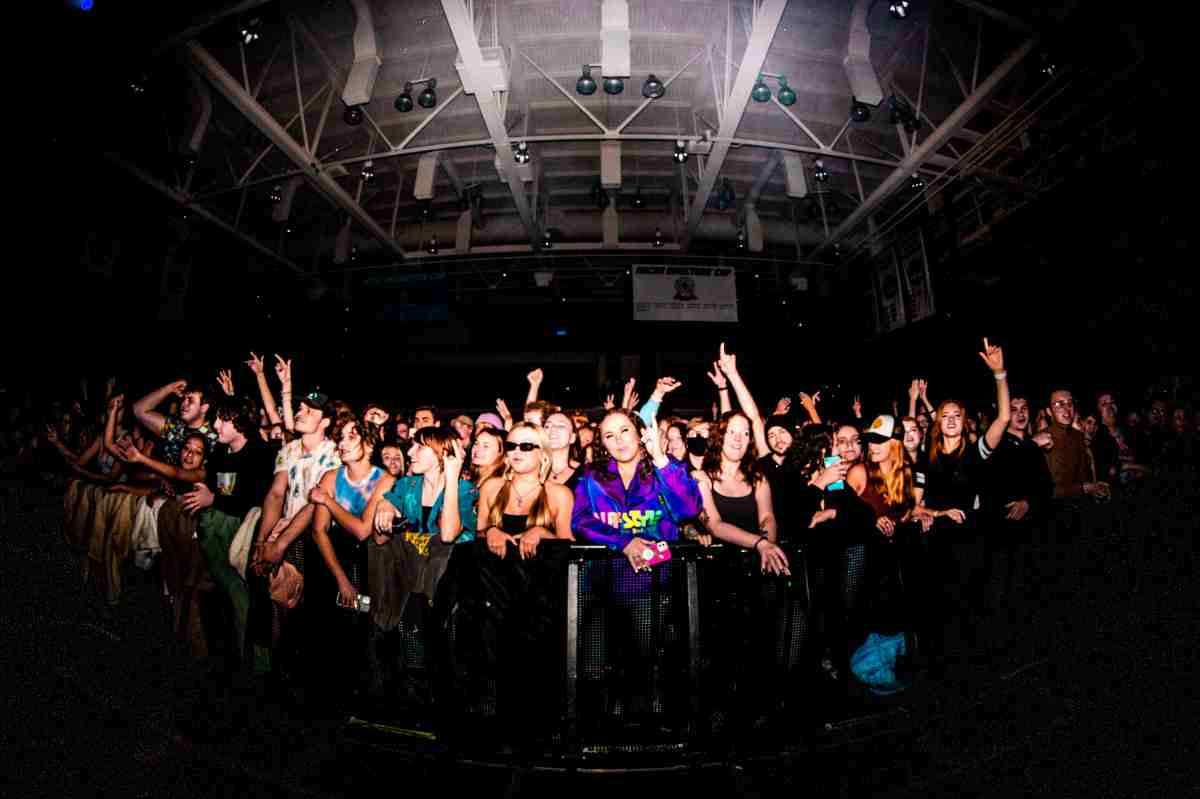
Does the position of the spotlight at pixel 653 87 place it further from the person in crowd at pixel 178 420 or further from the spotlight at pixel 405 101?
the person in crowd at pixel 178 420

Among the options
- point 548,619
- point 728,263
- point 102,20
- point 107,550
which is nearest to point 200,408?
point 107,550

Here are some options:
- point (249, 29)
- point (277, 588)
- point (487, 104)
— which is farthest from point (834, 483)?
point (249, 29)

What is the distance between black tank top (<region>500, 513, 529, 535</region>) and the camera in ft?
9.55

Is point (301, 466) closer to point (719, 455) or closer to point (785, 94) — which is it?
point (719, 455)

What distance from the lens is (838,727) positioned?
8.85ft

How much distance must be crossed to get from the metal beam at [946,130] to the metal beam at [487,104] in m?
7.29

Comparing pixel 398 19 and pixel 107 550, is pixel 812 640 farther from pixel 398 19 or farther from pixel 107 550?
pixel 398 19

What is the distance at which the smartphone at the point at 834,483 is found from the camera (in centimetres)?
355

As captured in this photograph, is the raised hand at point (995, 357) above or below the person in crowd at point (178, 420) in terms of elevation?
above

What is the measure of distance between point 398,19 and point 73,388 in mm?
9323

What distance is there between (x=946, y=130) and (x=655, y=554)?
9.59 m

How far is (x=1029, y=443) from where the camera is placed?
4.16 metres

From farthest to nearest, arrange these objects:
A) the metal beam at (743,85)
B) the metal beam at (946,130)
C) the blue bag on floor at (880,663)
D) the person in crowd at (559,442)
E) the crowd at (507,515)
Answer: the metal beam at (946,130) → the metal beam at (743,85) → the person in crowd at (559,442) → the blue bag on floor at (880,663) → the crowd at (507,515)

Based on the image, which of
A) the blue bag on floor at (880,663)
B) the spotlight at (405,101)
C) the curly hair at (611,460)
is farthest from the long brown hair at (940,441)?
the spotlight at (405,101)
